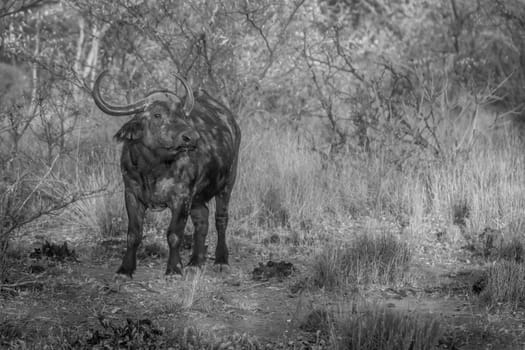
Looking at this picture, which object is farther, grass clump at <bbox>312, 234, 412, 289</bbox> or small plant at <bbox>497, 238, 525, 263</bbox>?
small plant at <bbox>497, 238, 525, 263</bbox>

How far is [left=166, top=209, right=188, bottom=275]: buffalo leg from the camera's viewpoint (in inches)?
281

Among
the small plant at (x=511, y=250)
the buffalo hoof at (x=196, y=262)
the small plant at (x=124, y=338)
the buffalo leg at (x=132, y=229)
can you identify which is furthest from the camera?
the small plant at (x=511, y=250)

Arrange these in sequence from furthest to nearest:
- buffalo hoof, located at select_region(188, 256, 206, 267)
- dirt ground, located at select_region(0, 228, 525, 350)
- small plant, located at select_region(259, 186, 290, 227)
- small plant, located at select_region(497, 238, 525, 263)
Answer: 1. small plant, located at select_region(259, 186, 290, 227)
2. small plant, located at select_region(497, 238, 525, 263)
3. buffalo hoof, located at select_region(188, 256, 206, 267)
4. dirt ground, located at select_region(0, 228, 525, 350)

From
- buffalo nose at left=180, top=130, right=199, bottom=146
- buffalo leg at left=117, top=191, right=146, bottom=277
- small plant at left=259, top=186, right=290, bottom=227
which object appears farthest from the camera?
small plant at left=259, top=186, right=290, bottom=227

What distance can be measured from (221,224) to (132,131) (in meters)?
1.55

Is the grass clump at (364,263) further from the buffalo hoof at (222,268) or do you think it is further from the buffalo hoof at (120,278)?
the buffalo hoof at (120,278)

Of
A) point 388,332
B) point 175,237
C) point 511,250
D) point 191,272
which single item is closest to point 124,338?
point 388,332

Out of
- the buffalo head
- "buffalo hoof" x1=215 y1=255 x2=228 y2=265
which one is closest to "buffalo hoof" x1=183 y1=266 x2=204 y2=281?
"buffalo hoof" x1=215 y1=255 x2=228 y2=265

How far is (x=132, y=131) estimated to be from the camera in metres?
6.94

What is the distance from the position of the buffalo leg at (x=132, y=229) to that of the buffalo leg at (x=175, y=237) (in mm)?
279

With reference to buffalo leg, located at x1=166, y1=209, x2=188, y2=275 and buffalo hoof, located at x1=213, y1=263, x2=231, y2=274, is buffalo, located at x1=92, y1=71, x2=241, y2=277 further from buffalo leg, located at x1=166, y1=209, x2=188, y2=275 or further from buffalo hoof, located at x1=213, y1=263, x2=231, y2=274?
buffalo hoof, located at x1=213, y1=263, x2=231, y2=274

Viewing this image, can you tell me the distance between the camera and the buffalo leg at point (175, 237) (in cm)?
715

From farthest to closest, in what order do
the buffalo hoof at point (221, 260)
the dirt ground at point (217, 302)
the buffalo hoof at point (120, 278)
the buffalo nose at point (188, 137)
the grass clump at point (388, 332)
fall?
1. the buffalo hoof at point (221, 260)
2. the buffalo hoof at point (120, 278)
3. the buffalo nose at point (188, 137)
4. the dirt ground at point (217, 302)
5. the grass clump at point (388, 332)

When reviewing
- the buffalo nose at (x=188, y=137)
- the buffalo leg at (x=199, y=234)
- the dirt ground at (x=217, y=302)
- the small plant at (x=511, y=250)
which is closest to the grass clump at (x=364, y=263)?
the dirt ground at (x=217, y=302)
